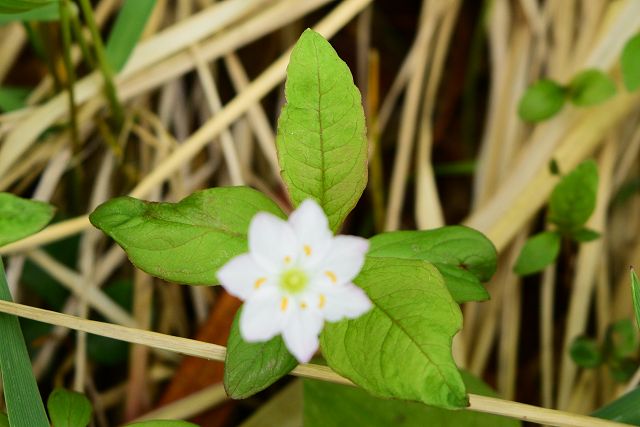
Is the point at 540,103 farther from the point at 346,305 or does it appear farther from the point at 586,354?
the point at 346,305

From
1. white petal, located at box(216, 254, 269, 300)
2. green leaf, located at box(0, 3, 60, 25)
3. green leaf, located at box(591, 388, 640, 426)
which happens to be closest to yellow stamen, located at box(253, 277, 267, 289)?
white petal, located at box(216, 254, 269, 300)

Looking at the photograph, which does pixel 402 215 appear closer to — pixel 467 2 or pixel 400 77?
pixel 400 77

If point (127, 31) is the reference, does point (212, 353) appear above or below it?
below

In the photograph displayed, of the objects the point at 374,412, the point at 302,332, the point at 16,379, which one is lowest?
the point at 374,412

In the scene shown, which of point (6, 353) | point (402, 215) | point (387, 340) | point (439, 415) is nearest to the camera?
point (387, 340)

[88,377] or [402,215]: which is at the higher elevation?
[402,215]

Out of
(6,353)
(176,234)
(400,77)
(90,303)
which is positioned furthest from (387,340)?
(400,77)

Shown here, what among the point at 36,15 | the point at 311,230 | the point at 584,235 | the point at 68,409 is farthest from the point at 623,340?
the point at 36,15

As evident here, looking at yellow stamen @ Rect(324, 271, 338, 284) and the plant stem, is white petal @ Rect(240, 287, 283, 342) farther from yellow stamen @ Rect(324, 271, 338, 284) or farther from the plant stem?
the plant stem
